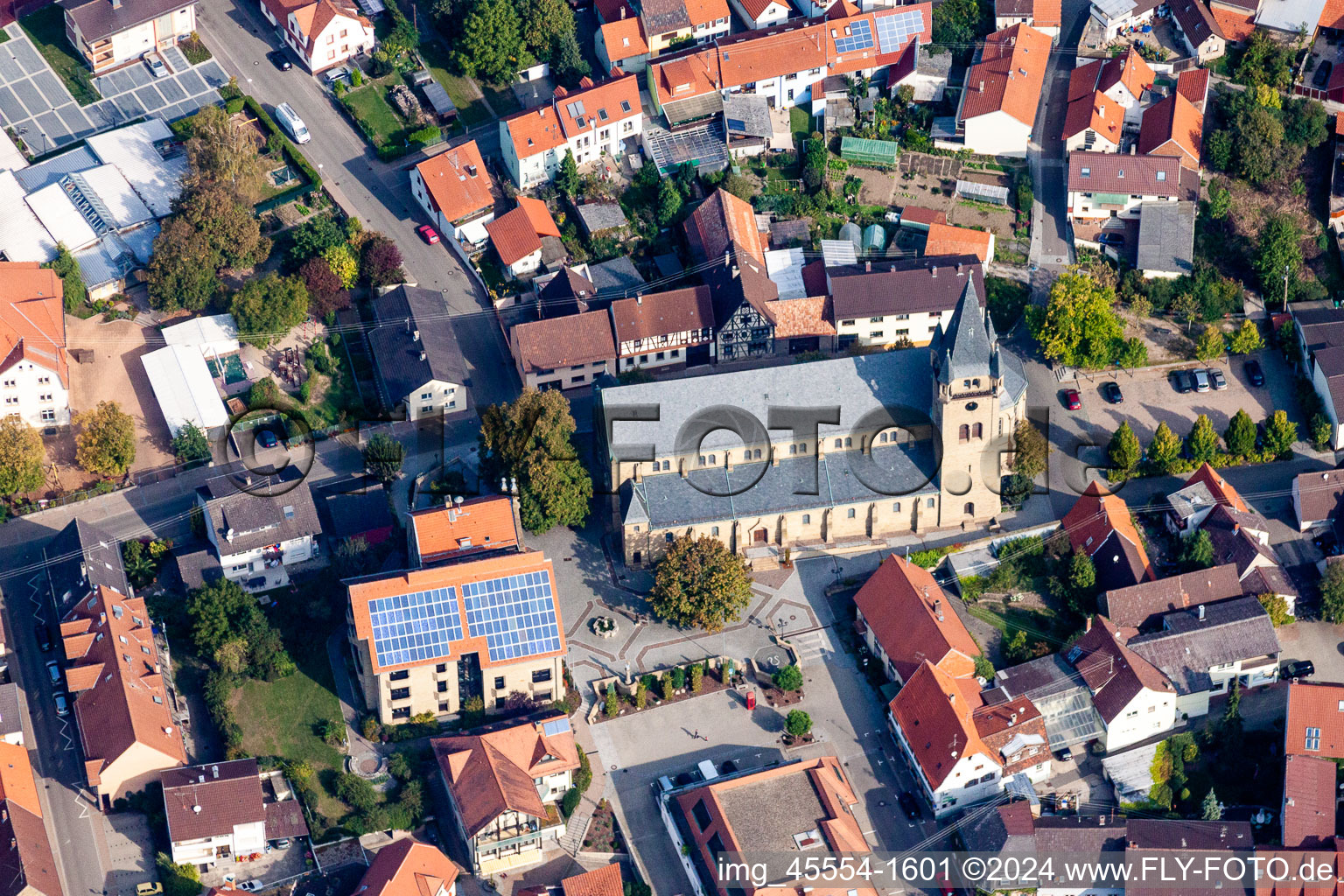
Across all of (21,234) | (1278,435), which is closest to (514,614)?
(21,234)

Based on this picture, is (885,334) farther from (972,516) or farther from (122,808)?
(122,808)

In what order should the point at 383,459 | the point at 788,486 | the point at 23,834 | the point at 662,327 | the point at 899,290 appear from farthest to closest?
1. the point at 899,290
2. the point at 662,327
3. the point at 383,459
4. the point at 788,486
5. the point at 23,834

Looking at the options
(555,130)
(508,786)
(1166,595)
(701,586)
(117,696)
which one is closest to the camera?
(508,786)

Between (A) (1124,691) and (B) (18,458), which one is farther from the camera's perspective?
(B) (18,458)

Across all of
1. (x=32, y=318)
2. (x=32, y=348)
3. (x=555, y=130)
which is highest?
(x=555, y=130)

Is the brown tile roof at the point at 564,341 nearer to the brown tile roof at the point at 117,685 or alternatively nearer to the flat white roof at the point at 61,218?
the brown tile roof at the point at 117,685

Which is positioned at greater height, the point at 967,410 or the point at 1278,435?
the point at 967,410

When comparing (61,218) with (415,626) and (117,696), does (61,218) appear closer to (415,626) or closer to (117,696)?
(117,696)
